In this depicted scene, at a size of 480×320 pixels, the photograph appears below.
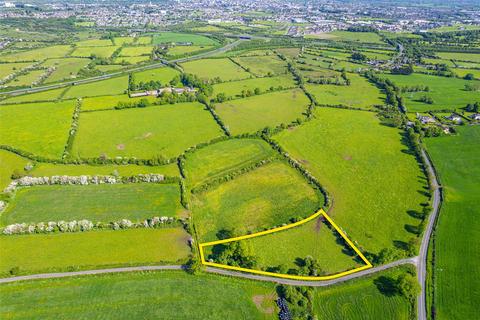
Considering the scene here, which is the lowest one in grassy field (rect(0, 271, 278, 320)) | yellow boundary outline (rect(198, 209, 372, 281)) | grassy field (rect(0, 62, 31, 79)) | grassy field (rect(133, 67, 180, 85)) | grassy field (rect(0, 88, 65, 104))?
grassy field (rect(0, 271, 278, 320))

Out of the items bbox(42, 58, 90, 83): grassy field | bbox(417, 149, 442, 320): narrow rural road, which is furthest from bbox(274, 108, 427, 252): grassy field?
bbox(42, 58, 90, 83): grassy field

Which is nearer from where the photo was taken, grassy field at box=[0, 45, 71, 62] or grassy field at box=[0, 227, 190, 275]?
grassy field at box=[0, 227, 190, 275]

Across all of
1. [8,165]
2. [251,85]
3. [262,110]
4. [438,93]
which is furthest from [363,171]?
[8,165]

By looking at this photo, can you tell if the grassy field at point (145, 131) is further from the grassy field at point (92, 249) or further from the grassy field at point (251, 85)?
the grassy field at point (92, 249)

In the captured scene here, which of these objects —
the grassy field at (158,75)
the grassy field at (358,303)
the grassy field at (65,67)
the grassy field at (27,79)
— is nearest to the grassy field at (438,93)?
the grassy field at (358,303)

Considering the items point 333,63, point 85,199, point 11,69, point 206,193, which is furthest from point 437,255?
point 11,69

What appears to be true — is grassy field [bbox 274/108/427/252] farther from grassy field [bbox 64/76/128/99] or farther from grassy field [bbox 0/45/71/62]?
grassy field [bbox 0/45/71/62]

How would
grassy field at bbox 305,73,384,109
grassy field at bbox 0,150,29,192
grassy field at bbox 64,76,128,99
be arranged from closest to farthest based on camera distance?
grassy field at bbox 0,150,29,192, grassy field at bbox 305,73,384,109, grassy field at bbox 64,76,128,99
